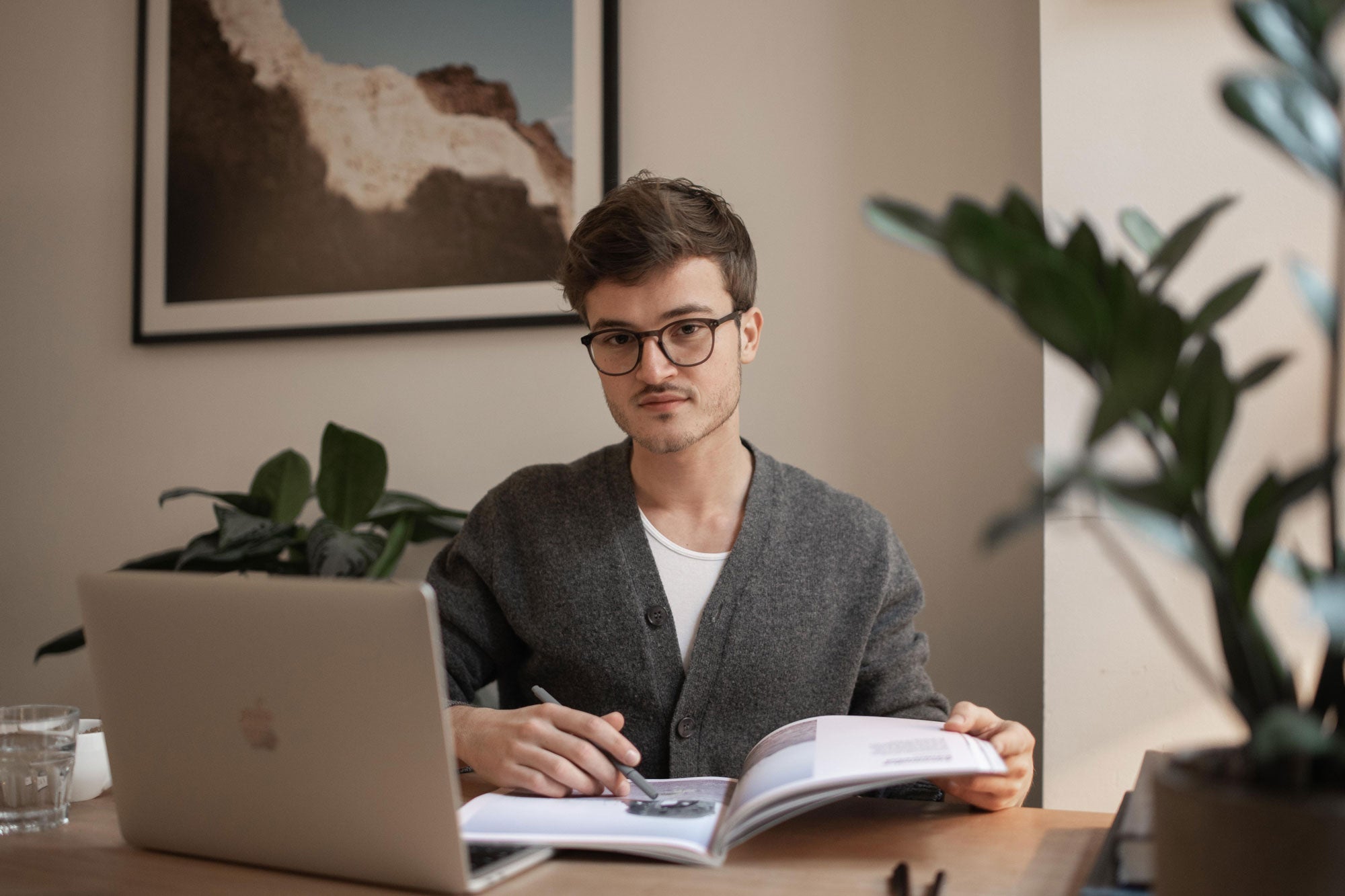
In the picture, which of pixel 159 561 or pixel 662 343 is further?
pixel 159 561

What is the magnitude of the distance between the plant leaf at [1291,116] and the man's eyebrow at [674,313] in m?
0.96

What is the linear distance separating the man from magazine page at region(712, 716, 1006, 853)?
14.2 inches

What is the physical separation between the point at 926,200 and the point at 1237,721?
143 centimetres

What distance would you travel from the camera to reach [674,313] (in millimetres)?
1476

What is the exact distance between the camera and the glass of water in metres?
1.00

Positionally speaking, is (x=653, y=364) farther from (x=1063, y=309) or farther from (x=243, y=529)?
(x=1063, y=309)

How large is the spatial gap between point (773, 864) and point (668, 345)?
30.8 inches

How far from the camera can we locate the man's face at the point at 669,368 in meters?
1.48

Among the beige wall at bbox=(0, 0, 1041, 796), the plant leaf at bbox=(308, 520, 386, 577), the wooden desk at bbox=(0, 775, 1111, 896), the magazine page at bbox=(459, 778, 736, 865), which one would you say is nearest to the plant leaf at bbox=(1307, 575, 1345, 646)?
the wooden desk at bbox=(0, 775, 1111, 896)

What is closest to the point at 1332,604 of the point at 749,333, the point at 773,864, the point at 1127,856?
the point at 1127,856

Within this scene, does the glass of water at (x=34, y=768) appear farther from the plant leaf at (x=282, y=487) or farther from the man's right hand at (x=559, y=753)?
the plant leaf at (x=282, y=487)

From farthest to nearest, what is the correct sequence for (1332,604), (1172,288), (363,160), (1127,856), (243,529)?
(363,160)
(243,529)
(1172,288)
(1127,856)
(1332,604)

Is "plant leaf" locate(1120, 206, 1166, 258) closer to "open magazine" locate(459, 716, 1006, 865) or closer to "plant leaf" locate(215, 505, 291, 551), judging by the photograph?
"open magazine" locate(459, 716, 1006, 865)

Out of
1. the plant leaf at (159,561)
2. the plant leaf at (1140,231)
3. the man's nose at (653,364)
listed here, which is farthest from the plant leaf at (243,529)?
the plant leaf at (1140,231)
